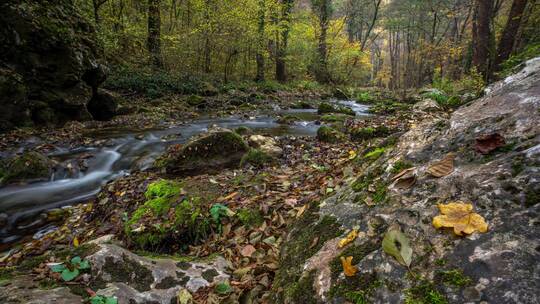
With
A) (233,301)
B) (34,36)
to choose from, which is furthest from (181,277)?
(34,36)

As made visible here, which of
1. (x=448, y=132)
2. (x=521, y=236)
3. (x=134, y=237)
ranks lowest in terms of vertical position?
(x=134, y=237)

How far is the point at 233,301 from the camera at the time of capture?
7.25 feet

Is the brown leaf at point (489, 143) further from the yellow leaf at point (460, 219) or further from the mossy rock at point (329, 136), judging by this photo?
the mossy rock at point (329, 136)

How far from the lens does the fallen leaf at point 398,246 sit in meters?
1.46

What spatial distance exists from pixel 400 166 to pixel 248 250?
5.11ft

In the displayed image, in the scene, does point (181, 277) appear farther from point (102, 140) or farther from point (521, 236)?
point (102, 140)

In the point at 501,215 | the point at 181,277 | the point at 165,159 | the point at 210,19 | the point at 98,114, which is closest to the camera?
the point at 501,215

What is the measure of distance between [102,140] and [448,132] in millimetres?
9341

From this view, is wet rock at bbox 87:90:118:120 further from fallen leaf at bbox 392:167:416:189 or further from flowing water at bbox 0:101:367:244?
fallen leaf at bbox 392:167:416:189

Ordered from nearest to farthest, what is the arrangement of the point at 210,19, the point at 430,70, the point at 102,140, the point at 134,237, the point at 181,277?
the point at 181,277 → the point at 134,237 → the point at 102,140 → the point at 210,19 → the point at 430,70

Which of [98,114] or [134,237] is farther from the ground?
[98,114]

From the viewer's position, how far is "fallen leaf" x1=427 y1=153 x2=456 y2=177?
5.95 ft

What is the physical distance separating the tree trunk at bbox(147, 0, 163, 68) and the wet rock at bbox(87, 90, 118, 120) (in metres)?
5.64

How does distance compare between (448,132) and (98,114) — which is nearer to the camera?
(448,132)
